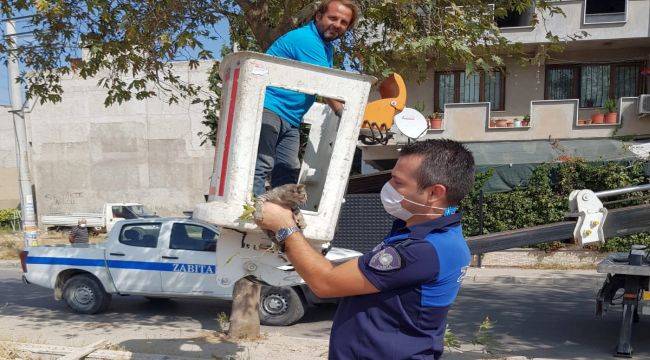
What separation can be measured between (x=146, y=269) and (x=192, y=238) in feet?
2.87

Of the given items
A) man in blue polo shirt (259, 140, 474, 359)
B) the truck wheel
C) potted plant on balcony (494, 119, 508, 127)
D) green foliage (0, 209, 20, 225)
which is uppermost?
potted plant on balcony (494, 119, 508, 127)

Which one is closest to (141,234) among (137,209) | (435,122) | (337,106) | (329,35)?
(329,35)

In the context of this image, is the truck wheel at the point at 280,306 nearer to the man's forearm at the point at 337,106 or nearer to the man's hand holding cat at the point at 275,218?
the man's forearm at the point at 337,106

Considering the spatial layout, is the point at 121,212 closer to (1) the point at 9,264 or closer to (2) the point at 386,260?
(1) the point at 9,264

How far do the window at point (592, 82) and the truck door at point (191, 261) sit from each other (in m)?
11.8

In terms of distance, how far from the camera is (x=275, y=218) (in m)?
2.08

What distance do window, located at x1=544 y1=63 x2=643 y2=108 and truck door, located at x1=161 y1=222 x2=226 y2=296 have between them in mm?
11812

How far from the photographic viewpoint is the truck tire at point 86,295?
27.6 ft

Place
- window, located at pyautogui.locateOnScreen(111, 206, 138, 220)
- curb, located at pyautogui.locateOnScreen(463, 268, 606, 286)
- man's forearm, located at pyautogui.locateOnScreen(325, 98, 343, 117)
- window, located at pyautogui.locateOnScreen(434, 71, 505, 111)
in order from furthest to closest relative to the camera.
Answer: window, located at pyautogui.locateOnScreen(111, 206, 138, 220), window, located at pyautogui.locateOnScreen(434, 71, 505, 111), curb, located at pyautogui.locateOnScreen(463, 268, 606, 286), man's forearm, located at pyautogui.locateOnScreen(325, 98, 343, 117)

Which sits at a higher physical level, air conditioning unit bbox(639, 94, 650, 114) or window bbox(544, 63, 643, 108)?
window bbox(544, 63, 643, 108)

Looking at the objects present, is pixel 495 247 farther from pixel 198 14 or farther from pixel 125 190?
pixel 125 190

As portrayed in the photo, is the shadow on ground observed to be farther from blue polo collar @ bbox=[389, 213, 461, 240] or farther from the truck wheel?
blue polo collar @ bbox=[389, 213, 461, 240]

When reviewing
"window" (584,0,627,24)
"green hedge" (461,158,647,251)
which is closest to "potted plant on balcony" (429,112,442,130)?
"green hedge" (461,158,647,251)

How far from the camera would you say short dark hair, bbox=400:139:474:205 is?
2020 mm
